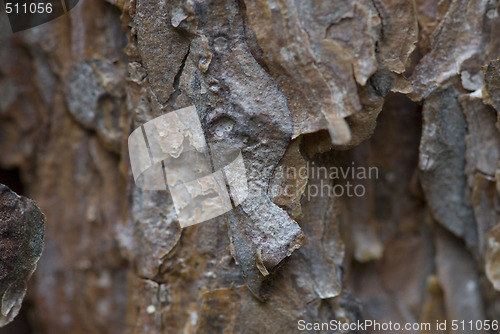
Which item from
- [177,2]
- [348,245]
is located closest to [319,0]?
[177,2]

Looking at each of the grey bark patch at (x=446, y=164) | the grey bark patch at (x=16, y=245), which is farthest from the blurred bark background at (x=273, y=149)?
the grey bark patch at (x=16, y=245)

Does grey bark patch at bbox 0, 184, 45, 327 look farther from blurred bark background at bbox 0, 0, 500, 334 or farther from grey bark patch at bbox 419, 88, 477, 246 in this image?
grey bark patch at bbox 419, 88, 477, 246

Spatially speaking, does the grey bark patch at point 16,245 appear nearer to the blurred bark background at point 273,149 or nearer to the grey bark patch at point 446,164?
the blurred bark background at point 273,149

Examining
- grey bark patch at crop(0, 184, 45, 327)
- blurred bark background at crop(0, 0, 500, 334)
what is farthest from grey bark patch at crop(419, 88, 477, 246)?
grey bark patch at crop(0, 184, 45, 327)

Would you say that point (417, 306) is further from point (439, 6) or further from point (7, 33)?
point (7, 33)

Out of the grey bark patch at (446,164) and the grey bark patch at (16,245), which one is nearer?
the grey bark patch at (16,245)

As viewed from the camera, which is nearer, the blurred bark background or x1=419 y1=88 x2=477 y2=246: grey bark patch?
the blurred bark background

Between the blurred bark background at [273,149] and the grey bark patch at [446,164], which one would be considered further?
the grey bark patch at [446,164]

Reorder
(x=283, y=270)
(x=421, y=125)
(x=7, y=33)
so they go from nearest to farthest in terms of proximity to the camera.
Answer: (x=283, y=270) < (x=421, y=125) < (x=7, y=33)
